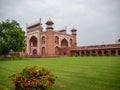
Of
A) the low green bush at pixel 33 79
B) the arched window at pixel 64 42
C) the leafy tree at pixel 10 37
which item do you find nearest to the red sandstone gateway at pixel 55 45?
the arched window at pixel 64 42

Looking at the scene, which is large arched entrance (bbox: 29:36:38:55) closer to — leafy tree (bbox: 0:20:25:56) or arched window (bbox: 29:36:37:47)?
arched window (bbox: 29:36:37:47)

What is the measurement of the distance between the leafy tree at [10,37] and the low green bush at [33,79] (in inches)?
764

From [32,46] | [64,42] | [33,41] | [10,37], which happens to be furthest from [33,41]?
[10,37]

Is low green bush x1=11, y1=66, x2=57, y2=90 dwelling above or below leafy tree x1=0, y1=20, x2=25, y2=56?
below

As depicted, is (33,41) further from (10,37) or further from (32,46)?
(10,37)

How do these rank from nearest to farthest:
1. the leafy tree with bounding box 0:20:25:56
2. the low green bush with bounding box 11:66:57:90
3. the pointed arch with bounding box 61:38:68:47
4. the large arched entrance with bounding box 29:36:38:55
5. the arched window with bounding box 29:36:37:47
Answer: the low green bush with bounding box 11:66:57:90 < the leafy tree with bounding box 0:20:25:56 < the pointed arch with bounding box 61:38:68:47 < the large arched entrance with bounding box 29:36:38:55 < the arched window with bounding box 29:36:37:47

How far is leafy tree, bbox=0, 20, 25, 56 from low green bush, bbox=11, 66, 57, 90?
19418 mm

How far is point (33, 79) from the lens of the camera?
4523mm

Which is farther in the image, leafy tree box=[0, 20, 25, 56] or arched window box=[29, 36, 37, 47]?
arched window box=[29, 36, 37, 47]

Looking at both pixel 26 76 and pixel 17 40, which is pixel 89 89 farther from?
pixel 17 40

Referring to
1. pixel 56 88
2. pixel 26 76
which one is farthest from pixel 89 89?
pixel 26 76

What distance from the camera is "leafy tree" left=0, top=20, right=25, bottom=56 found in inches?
923

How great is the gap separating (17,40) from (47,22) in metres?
12.8

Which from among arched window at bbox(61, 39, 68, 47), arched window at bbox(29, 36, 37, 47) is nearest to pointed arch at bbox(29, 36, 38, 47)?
arched window at bbox(29, 36, 37, 47)
